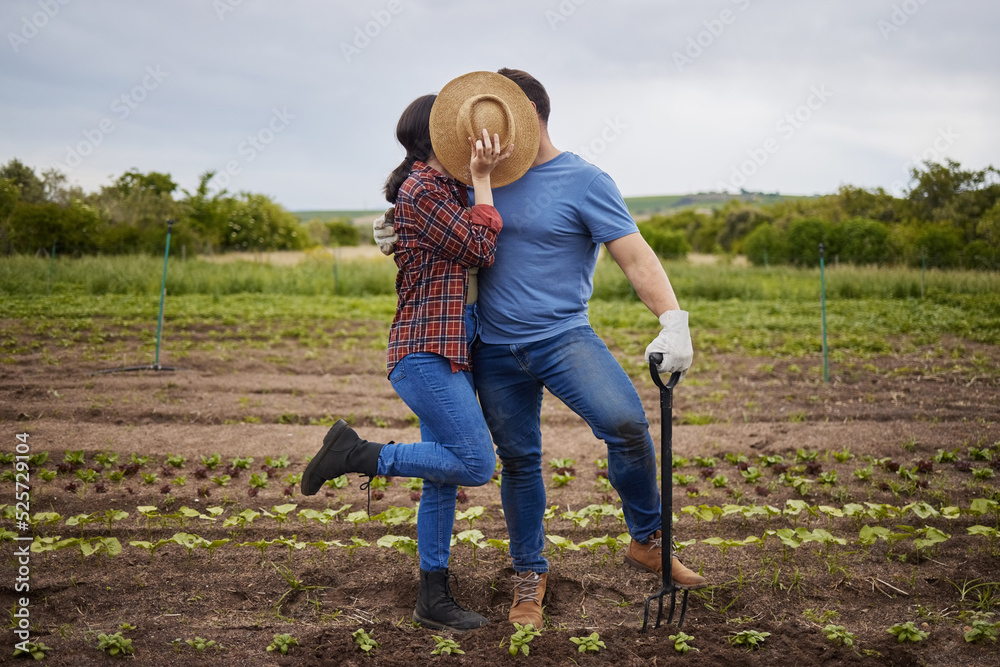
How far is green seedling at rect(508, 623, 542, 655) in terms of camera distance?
2.42 metres

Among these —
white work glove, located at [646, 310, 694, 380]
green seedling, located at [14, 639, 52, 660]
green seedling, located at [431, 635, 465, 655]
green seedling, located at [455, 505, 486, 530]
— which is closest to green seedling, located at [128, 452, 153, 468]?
green seedling, located at [455, 505, 486, 530]

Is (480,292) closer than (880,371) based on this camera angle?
Yes

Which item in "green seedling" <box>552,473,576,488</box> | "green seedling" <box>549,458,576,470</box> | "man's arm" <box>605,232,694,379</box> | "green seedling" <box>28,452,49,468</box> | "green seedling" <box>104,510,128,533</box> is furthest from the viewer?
"green seedling" <box>549,458,576,470</box>

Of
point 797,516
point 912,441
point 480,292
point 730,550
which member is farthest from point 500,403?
point 912,441

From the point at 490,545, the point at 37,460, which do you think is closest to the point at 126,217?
the point at 37,460

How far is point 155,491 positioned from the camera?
4.32m

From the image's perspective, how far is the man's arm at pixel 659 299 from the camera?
2568mm

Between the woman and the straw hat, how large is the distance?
0.12 ft

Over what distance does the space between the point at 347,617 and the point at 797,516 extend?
7.43 ft

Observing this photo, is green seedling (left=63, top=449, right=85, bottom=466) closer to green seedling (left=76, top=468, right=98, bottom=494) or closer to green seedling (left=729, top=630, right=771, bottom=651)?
green seedling (left=76, top=468, right=98, bottom=494)

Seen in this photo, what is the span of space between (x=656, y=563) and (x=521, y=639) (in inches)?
27.2

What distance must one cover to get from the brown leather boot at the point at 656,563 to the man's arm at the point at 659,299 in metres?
0.71

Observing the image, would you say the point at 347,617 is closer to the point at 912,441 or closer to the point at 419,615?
the point at 419,615

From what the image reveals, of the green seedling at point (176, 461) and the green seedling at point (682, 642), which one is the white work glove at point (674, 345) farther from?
the green seedling at point (176, 461)
